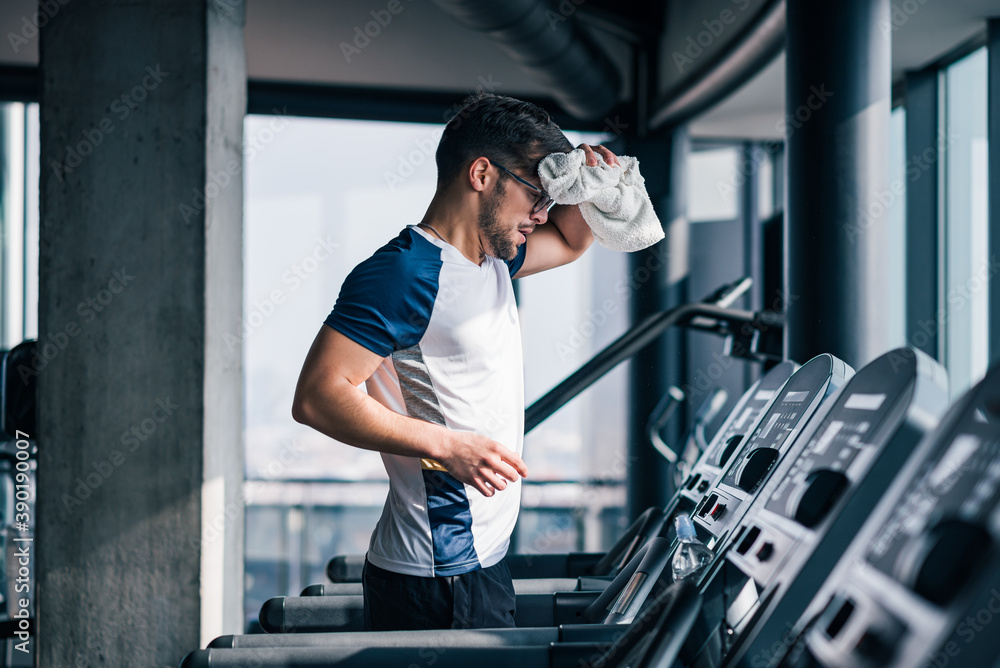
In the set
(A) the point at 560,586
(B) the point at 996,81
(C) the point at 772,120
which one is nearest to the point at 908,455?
(A) the point at 560,586

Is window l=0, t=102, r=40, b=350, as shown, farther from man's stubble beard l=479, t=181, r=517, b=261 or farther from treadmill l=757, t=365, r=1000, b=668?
treadmill l=757, t=365, r=1000, b=668

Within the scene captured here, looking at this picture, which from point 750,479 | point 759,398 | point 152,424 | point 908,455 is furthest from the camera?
point 152,424

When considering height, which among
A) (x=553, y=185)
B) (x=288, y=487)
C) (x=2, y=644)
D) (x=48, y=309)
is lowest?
(x=2, y=644)

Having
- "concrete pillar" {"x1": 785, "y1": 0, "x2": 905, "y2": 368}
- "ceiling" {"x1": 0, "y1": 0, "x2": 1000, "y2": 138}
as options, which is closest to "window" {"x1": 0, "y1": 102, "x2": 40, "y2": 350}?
"ceiling" {"x1": 0, "y1": 0, "x2": 1000, "y2": 138}

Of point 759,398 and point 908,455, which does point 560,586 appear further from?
point 908,455

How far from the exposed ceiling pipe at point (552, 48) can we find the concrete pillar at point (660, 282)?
0.37 meters

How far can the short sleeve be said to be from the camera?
1368 mm

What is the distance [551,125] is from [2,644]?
3176 millimetres

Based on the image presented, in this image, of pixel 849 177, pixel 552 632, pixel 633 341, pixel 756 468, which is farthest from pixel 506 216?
pixel 849 177

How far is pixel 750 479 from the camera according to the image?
133cm

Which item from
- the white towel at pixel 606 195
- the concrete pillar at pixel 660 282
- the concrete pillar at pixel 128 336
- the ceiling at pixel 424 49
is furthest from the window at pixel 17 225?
the white towel at pixel 606 195

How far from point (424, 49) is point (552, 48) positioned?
1.19 metres

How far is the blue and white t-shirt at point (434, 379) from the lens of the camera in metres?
1.41

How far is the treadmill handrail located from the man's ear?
91 cm
